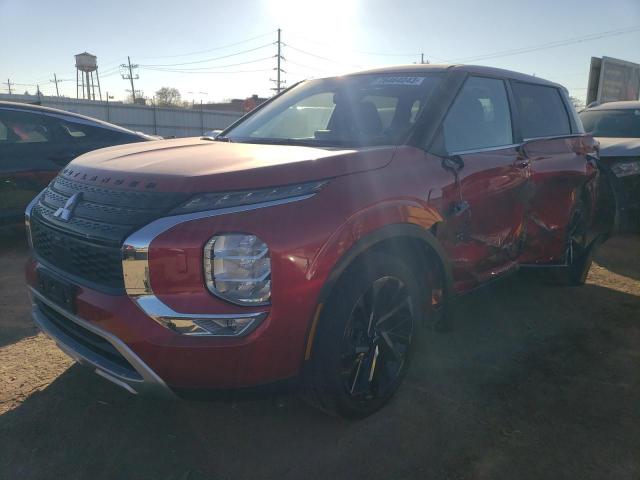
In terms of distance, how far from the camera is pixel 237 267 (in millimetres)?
2066

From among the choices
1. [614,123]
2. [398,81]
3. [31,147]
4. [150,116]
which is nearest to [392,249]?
[398,81]

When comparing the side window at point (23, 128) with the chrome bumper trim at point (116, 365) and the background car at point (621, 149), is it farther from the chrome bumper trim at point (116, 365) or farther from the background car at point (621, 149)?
the background car at point (621, 149)

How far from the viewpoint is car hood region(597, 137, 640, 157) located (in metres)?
6.56

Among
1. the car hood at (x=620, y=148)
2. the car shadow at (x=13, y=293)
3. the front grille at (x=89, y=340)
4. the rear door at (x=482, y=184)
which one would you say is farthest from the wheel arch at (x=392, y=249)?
the car hood at (x=620, y=148)

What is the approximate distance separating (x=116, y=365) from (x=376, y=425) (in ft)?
4.37

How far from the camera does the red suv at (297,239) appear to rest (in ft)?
6.78

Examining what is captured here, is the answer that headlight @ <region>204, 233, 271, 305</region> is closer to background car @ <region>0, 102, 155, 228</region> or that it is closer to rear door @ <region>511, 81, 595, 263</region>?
rear door @ <region>511, 81, 595, 263</region>

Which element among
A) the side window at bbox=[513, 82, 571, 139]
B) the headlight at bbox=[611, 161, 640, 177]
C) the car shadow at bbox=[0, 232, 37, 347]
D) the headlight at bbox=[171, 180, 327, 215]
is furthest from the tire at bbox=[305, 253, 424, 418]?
the headlight at bbox=[611, 161, 640, 177]

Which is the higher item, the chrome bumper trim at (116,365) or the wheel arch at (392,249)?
the wheel arch at (392,249)

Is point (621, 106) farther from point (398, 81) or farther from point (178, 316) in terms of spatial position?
point (178, 316)

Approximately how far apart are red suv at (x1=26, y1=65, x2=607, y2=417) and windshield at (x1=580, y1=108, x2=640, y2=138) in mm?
5458

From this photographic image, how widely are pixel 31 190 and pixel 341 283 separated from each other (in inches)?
167

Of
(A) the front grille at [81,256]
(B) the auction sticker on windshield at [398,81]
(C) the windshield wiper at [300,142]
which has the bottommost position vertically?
(A) the front grille at [81,256]

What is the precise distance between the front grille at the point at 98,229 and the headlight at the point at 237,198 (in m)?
0.06
